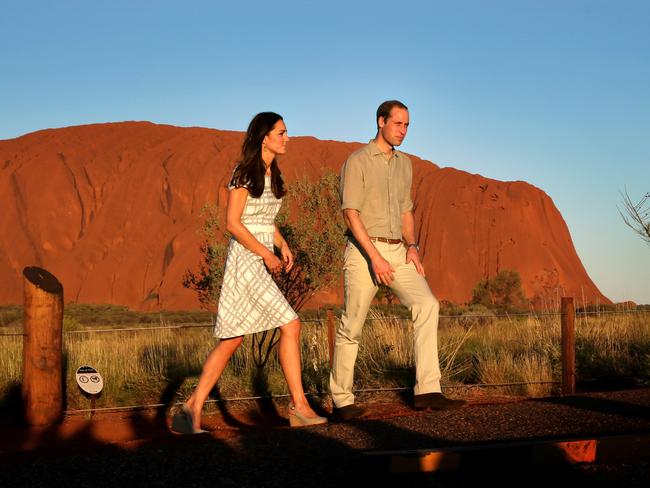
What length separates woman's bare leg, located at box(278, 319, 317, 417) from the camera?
597 cm

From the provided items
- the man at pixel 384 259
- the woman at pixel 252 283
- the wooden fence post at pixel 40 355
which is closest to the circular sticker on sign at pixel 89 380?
the wooden fence post at pixel 40 355

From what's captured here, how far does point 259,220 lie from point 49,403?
9.18 ft

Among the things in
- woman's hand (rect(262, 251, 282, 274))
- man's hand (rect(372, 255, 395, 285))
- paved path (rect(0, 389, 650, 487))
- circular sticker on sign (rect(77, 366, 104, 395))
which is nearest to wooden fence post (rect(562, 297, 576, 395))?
paved path (rect(0, 389, 650, 487))

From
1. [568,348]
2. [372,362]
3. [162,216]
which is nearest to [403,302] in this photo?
[568,348]

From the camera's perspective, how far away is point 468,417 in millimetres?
5898

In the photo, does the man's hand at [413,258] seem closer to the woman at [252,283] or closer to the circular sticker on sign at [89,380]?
the woman at [252,283]

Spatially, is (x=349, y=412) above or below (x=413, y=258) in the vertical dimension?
below

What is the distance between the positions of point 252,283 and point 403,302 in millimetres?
1218

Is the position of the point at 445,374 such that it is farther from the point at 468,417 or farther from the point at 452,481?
the point at 452,481

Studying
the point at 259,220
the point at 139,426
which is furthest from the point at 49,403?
the point at 259,220

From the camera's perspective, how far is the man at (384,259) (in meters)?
6.47

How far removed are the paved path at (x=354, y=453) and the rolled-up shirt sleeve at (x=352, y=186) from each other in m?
1.61

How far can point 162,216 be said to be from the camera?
63.2 meters

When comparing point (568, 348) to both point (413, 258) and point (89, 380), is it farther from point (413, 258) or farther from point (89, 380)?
point (89, 380)
